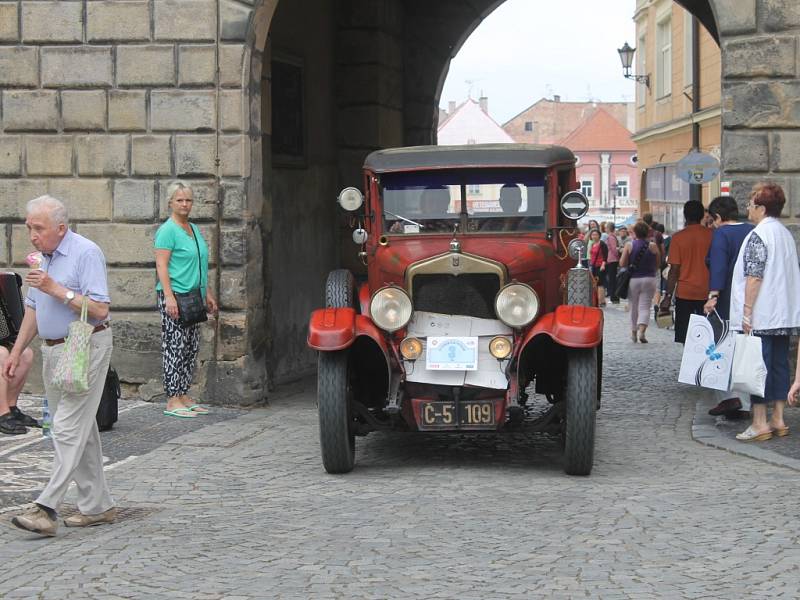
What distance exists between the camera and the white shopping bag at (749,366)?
380 inches

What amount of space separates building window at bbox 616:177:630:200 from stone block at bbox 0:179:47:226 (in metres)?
87.5

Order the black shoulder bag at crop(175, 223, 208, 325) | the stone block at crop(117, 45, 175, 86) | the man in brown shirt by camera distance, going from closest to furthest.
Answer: the black shoulder bag at crop(175, 223, 208, 325)
the stone block at crop(117, 45, 175, 86)
the man in brown shirt

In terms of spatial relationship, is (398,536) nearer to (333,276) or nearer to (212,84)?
(333,276)

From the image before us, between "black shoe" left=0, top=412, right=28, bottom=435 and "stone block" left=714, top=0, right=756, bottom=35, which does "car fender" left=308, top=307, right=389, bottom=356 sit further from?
"stone block" left=714, top=0, right=756, bottom=35

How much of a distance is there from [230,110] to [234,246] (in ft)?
3.72

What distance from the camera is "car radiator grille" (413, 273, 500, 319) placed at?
9.05 meters

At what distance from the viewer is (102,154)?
12.3 meters

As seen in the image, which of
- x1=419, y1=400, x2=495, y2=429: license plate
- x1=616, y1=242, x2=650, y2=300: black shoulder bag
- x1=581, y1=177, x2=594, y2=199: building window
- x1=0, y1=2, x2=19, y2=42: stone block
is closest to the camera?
x1=419, y1=400, x2=495, y2=429: license plate

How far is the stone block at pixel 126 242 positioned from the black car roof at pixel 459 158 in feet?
10.1

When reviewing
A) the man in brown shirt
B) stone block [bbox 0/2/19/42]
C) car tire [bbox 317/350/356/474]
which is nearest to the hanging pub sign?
the man in brown shirt

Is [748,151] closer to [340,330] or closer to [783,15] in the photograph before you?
[783,15]

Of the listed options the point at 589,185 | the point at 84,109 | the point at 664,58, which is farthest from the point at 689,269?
the point at 589,185

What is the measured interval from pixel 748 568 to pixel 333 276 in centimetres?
411

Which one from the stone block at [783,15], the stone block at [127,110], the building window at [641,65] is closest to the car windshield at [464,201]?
the stone block at [783,15]
